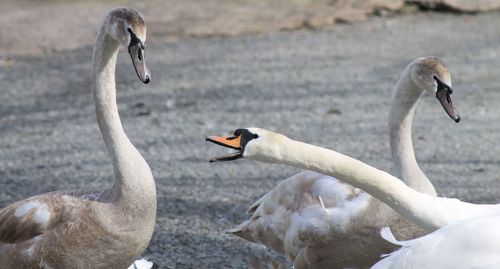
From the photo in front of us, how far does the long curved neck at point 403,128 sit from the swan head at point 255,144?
1.05m

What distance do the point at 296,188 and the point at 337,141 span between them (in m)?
2.60

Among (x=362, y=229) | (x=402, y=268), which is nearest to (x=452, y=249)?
(x=402, y=268)

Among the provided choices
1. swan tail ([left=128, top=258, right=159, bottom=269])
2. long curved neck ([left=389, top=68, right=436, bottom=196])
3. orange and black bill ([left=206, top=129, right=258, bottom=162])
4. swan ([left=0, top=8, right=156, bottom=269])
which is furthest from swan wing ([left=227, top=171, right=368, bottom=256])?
orange and black bill ([left=206, top=129, right=258, bottom=162])

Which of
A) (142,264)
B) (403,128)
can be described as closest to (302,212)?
(403,128)

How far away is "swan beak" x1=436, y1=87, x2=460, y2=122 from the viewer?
4.33 m

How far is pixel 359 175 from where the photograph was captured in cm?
365

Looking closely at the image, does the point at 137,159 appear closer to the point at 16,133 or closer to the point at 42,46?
the point at 16,133

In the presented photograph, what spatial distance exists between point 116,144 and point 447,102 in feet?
5.00

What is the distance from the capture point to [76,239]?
12.6ft

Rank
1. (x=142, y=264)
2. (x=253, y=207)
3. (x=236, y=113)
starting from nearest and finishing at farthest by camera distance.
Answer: (x=142, y=264), (x=253, y=207), (x=236, y=113)

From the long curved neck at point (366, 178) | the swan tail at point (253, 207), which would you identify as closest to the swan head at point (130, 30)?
the long curved neck at point (366, 178)

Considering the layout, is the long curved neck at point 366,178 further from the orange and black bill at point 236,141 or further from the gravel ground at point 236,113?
the gravel ground at point 236,113

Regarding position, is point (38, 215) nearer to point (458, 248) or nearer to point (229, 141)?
point (229, 141)

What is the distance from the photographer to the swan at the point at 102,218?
12.5ft
